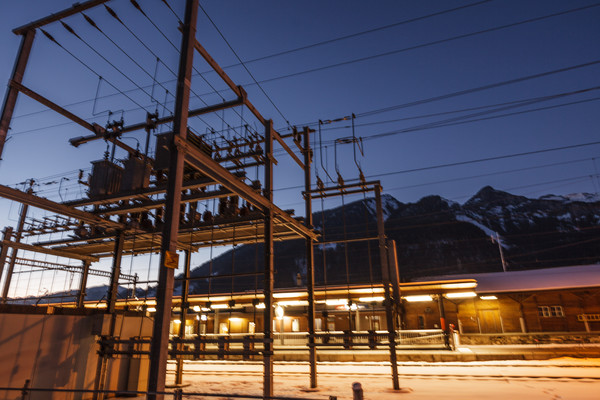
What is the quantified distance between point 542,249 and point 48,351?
160117mm

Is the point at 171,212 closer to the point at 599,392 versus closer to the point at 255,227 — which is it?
the point at 255,227

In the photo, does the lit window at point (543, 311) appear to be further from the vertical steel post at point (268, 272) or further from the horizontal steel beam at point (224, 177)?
the vertical steel post at point (268, 272)

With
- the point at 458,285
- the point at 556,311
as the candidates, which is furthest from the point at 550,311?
the point at 458,285

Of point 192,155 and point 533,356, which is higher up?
point 192,155

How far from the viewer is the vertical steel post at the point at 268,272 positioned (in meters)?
10.0

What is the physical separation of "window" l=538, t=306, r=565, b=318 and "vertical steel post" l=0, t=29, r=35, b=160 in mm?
35117

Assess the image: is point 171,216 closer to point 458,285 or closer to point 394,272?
point 394,272

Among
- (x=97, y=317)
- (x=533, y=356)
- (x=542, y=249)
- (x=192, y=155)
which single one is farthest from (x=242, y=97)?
(x=542, y=249)

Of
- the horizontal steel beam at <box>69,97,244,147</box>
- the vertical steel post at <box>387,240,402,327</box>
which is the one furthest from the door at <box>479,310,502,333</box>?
the horizontal steel beam at <box>69,97,244,147</box>

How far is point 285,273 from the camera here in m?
135

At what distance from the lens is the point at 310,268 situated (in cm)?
1425

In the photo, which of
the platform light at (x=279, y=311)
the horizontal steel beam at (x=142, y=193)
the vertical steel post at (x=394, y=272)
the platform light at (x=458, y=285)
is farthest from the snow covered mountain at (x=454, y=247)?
the horizontal steel beam at (x=142, y=193)

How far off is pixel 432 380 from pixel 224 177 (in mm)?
11701

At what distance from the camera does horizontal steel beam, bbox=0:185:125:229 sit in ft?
31.3
